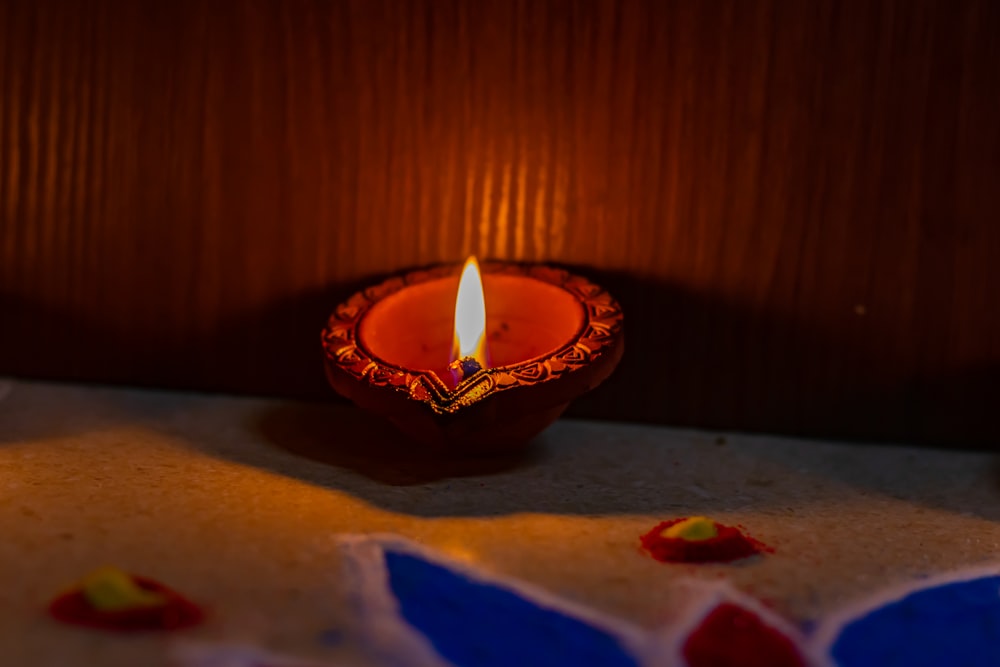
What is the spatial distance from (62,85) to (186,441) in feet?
1.50

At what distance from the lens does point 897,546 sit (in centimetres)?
95

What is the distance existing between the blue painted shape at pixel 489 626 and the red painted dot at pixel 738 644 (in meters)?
0.05

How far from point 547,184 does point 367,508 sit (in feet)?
1.46

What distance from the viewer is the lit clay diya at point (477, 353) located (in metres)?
1.03

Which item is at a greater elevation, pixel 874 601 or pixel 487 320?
pixel 487 320

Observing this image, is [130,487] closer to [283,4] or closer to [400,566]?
[400,566]

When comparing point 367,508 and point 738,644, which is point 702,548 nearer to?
point 738,644

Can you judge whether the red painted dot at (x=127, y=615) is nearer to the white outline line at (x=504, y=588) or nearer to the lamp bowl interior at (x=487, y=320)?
the white outline line at (x=504, y=588)

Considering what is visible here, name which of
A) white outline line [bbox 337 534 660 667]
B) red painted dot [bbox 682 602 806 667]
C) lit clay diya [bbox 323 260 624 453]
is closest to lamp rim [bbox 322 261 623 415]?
lit clay diya [bbox 323 260 624 453]

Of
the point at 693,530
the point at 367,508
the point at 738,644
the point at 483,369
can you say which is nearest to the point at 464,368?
the point at 483,369

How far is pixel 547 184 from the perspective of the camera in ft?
4.11

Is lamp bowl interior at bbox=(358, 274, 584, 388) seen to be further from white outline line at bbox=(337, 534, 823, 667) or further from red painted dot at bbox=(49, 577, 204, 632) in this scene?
red painted dot at bbox=(49, 577, 204, 632)

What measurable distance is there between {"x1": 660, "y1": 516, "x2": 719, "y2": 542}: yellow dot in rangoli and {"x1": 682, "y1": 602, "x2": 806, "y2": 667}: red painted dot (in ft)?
0.35

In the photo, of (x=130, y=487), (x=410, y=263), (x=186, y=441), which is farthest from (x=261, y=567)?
(x=410, y=263)
